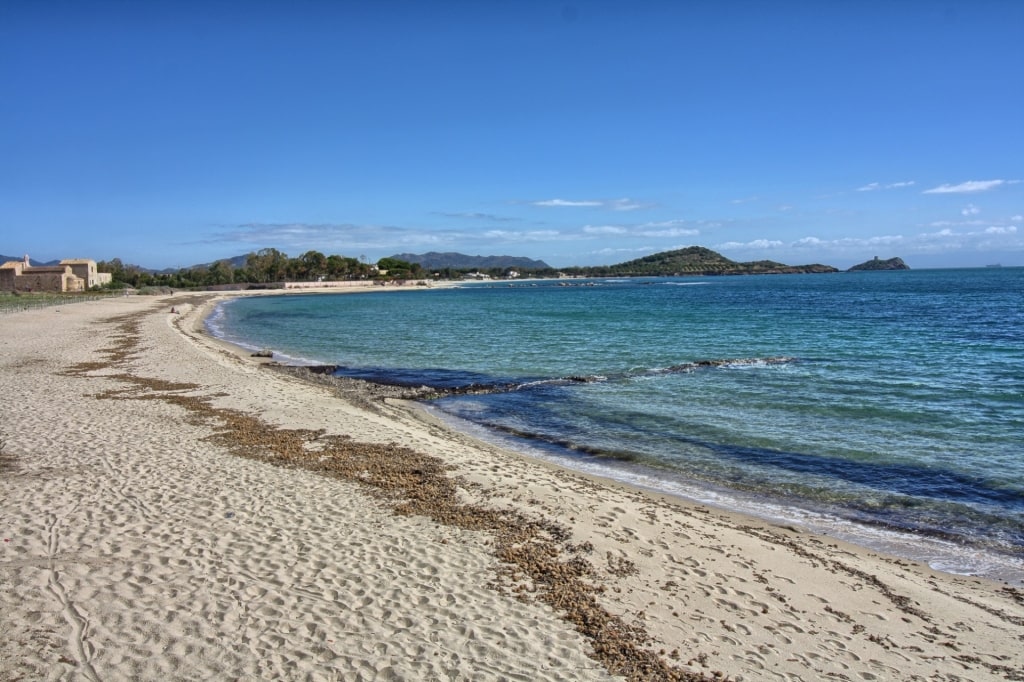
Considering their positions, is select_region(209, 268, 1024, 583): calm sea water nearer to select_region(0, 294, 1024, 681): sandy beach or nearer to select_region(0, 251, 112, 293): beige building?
select_region(0, 294, 1024, 681): sandy beach

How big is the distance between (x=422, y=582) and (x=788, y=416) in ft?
38.0

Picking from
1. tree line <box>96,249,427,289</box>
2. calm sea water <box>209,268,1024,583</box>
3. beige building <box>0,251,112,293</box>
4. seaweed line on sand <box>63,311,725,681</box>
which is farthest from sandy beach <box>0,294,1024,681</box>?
tree line <box>96,249,427,289</box>

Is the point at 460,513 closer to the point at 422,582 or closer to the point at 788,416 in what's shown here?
the point at 422,582

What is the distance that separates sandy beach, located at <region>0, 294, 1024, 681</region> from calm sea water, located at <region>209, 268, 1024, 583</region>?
141cm

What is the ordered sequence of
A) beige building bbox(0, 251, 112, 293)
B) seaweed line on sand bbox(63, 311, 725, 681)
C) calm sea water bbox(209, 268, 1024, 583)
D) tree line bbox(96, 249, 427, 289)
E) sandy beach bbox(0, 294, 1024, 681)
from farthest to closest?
tree line bbox(96, 249, 427, 289) < beige building bbox(0, 251, 112, 293) < calm sea water bbox(209, 268, 1024, 583) < seaweed line on sand bbox(63, 311, 725, 681) < sandy beach bbox(0, 294, 1024, 681)

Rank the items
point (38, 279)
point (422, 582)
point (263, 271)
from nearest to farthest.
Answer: point (422, 582) < point (38, 279) < point (263, 271)

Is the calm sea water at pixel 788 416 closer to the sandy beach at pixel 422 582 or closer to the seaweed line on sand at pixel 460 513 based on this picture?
the sandy beach at pixel 422 582

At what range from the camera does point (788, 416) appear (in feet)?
49.0

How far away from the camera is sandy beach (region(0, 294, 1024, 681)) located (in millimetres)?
4738

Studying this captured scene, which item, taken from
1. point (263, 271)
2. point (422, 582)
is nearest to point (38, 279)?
point (263, 271)

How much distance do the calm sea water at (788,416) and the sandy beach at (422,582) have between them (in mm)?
1413

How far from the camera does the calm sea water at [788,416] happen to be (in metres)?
9.09

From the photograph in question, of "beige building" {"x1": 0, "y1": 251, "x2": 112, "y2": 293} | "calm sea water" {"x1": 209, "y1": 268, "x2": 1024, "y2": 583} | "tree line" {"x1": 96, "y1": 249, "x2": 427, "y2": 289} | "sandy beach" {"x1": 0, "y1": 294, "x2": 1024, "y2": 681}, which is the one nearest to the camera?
"sandy beach" {"x1": 0, "y1": 294, "x2": 1024, "y2": 681}

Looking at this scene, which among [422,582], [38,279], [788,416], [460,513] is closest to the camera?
[422,582]
